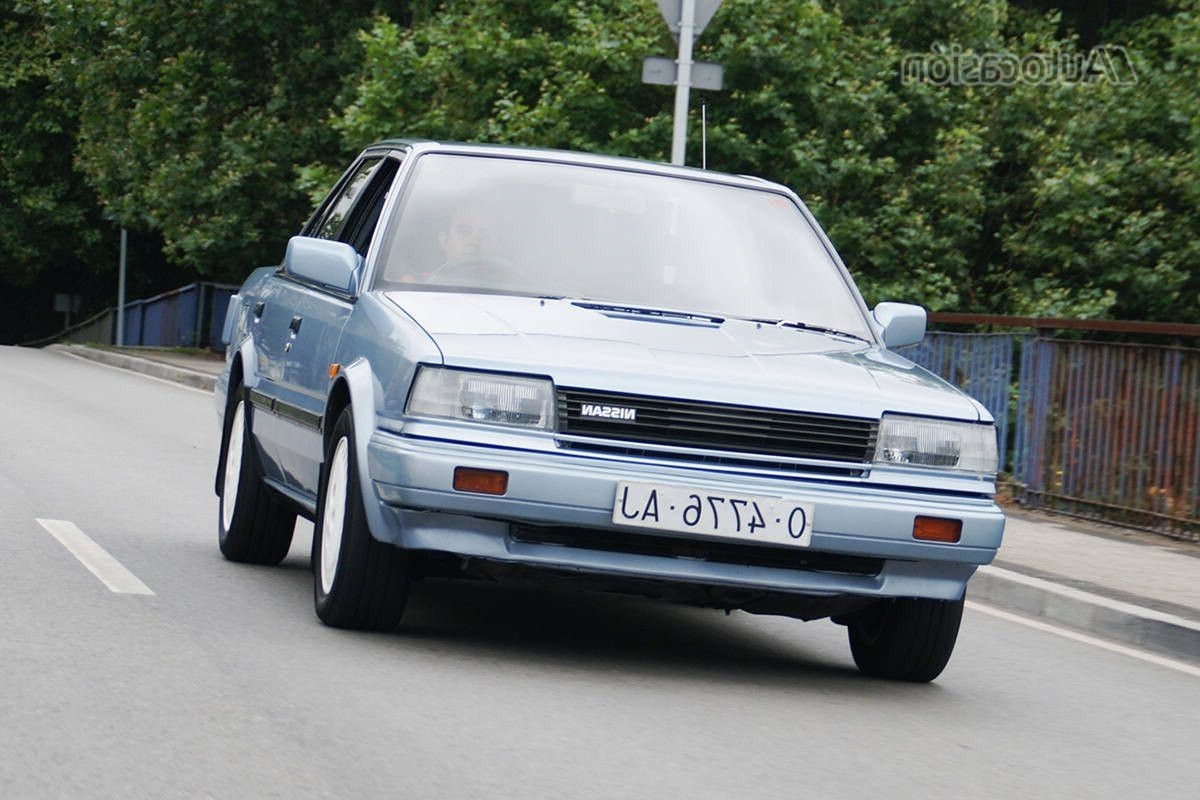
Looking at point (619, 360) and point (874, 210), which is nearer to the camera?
point (619, 360)

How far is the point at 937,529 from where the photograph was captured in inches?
263

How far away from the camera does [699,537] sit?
643 centimetres

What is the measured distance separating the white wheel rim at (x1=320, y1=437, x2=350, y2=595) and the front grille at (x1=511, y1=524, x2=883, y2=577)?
738mm

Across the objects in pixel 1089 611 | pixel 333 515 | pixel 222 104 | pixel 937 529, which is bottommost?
pixel 1089 611

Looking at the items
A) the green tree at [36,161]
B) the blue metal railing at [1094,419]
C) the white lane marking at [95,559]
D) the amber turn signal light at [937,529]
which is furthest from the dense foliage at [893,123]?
the green tree at [36,161]

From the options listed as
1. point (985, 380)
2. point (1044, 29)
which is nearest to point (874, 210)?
point (1044, 29)

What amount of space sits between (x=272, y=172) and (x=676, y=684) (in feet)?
85.5

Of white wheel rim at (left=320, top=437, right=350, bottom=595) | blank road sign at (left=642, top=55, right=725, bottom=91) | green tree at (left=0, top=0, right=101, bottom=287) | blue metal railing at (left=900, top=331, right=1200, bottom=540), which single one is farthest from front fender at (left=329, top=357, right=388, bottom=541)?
green tree at (left=0, top=0, right=101, bottom=287)

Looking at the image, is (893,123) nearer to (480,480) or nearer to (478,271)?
(478,271)

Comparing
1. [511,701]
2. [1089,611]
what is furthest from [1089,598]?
[511,701]

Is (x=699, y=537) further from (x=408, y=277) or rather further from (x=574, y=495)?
(x=408, y=277)

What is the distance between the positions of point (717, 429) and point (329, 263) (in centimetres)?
171

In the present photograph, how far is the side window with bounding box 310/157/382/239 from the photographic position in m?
8.57

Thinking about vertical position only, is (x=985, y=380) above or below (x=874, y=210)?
below
